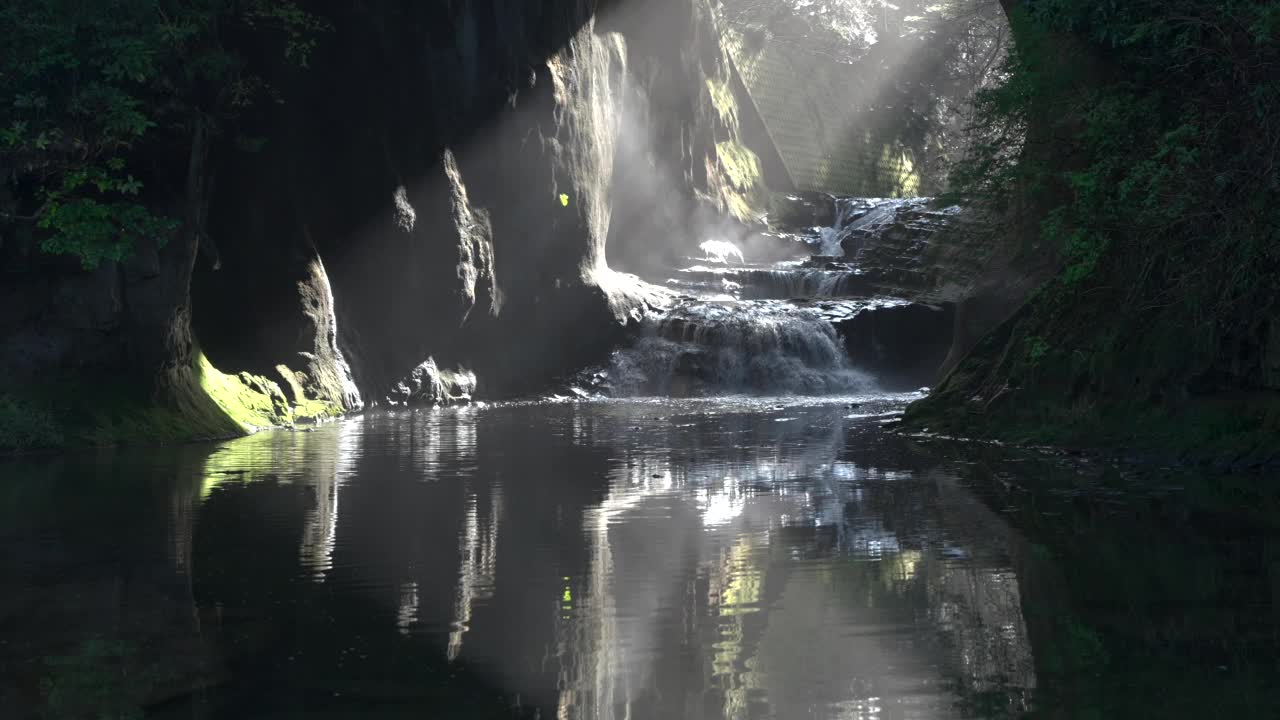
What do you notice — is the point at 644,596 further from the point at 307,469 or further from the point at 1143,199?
the point at 1143,199

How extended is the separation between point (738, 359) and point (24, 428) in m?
31.8

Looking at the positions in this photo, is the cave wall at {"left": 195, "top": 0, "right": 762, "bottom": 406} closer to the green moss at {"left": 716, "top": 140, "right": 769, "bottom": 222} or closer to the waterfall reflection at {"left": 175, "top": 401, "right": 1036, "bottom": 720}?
the green moss at {"left": 716, "top": 140, "right": 769, "bottom": 222}

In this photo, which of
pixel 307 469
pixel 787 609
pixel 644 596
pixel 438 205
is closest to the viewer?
pixel 787 609

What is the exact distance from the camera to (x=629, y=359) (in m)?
50.6

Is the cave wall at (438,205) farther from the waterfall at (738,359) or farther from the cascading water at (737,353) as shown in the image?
the waterfall at (738,359)

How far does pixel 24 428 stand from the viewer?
2150 cm

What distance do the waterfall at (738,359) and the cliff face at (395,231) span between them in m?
1.87

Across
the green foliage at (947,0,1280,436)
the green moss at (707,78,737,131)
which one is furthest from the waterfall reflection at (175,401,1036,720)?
the green moss at (707,78,737,131)

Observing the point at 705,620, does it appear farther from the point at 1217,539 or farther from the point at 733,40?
the point at 733,40

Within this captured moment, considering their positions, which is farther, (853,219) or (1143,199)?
(853,219)

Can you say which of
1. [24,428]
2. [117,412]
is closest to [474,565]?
[24,428]

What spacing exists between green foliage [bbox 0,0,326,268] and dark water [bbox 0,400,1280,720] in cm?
675

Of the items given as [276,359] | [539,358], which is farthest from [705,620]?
[539,358]

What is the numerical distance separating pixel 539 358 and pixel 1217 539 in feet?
130
